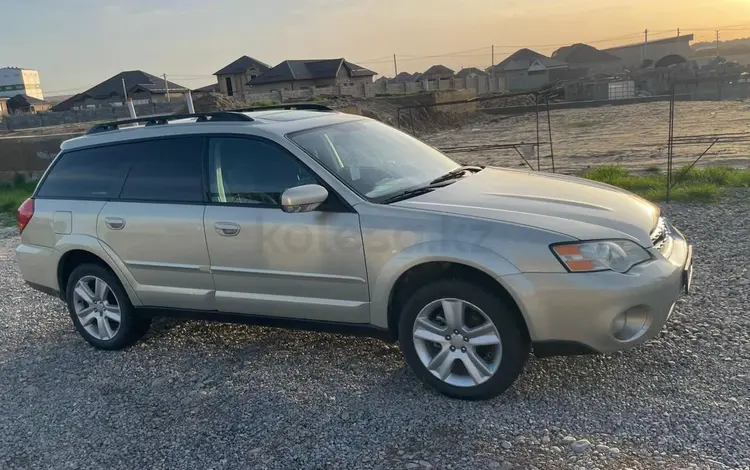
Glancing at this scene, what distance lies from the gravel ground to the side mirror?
1.19 meters

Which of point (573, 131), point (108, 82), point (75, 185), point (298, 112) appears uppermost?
point (108, 82)

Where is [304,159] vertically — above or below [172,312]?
above

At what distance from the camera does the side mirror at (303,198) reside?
3875 millimetres

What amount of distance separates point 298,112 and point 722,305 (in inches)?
144

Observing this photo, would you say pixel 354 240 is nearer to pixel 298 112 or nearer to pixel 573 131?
pixel 298 112

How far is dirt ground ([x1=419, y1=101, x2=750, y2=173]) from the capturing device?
17.2 metres

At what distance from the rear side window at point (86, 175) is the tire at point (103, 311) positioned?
0.60m

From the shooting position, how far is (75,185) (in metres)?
5.21

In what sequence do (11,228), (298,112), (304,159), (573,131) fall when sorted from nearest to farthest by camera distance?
(304,159)
(298,112)
(11,228)
(573,131)

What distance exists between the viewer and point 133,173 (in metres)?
4.96

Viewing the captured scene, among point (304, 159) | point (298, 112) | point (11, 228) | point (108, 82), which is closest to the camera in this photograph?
point (304, 159)

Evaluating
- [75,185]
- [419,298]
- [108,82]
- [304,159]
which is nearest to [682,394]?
[419,298]

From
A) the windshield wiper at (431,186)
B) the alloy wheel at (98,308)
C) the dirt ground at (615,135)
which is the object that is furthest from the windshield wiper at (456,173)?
the dirt ground at (615,135)

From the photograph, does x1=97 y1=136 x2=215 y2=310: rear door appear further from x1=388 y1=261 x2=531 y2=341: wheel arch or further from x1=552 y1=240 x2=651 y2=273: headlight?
x1=552 y1=240 x2=651 y2=273: headlight
